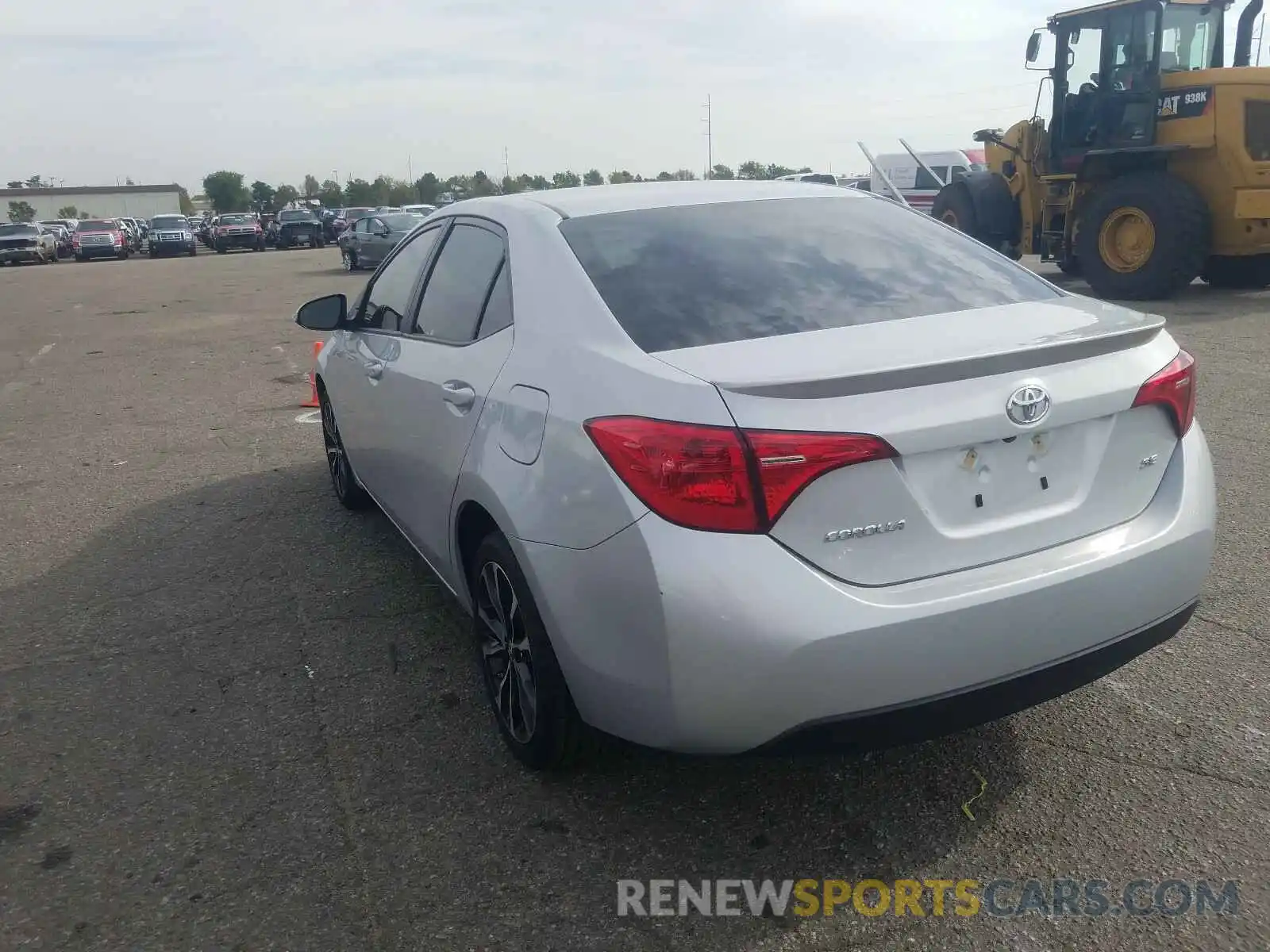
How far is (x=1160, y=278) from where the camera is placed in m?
12.4

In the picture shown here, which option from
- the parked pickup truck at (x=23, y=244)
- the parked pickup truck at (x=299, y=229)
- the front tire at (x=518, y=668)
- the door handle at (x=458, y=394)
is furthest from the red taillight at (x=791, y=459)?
the parked pickup truck at (x=299, y=229)

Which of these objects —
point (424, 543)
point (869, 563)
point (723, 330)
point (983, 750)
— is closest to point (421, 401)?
point (424, 543)

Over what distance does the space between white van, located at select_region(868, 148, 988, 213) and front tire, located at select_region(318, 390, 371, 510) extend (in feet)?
73.4

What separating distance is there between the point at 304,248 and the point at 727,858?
160 feet

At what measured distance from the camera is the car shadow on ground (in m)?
2.57

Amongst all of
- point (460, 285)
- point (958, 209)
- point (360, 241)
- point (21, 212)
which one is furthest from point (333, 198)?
point (460, 285)

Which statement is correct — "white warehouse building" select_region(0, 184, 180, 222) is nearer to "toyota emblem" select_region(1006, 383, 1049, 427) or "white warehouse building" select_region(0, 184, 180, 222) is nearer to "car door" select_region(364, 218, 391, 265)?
"car door" select_region(364, 218, 391, 265)

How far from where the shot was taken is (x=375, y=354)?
433 centimetres

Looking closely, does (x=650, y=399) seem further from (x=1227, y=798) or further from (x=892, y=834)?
(x=1227, y=798)

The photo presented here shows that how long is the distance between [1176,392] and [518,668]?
6.34 ft

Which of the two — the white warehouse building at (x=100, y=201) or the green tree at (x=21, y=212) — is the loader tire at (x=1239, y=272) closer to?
the green tree at (x=21, y=212)

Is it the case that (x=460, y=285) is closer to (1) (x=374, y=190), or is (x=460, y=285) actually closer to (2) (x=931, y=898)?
(2) (x=931, y=898)

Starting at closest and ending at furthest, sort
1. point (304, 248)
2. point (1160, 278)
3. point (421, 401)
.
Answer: point (421, 401)
point (1160, 278)
point (304, 248)

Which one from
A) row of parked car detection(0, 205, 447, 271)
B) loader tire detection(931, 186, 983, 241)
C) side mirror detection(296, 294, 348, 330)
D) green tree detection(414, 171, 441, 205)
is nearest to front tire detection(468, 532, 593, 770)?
side mirror detection(296, 294, 348, 330)
